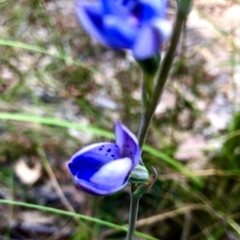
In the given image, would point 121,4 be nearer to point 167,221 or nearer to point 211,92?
point 167,221

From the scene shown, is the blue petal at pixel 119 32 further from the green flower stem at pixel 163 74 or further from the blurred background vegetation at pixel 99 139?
the blurred background vegetation at pixel 99 139

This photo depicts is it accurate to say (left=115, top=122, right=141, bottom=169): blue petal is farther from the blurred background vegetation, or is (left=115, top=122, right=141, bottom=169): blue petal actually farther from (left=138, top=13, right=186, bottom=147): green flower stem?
the blurred background vegetation

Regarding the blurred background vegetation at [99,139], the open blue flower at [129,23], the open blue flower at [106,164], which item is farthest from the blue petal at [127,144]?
the blurred background vegetation at [99,139]

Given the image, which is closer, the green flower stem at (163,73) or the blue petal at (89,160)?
the green flower stem at (163,73)

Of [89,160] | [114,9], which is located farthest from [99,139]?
[114,9]

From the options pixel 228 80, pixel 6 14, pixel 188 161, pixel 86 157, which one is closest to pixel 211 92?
pixel 228 80

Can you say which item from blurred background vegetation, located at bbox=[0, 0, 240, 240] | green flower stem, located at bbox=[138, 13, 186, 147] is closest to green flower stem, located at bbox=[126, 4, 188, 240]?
green flower stem, located at bbox=[138, 13, 186, 147]

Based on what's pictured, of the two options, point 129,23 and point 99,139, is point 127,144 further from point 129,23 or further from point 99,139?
point 99,139

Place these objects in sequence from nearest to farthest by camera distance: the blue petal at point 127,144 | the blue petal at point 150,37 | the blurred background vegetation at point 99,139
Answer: the blue petal at point 150,37 → the blue petal at point 127,144 → the blurred background vegetation at point 99,139
